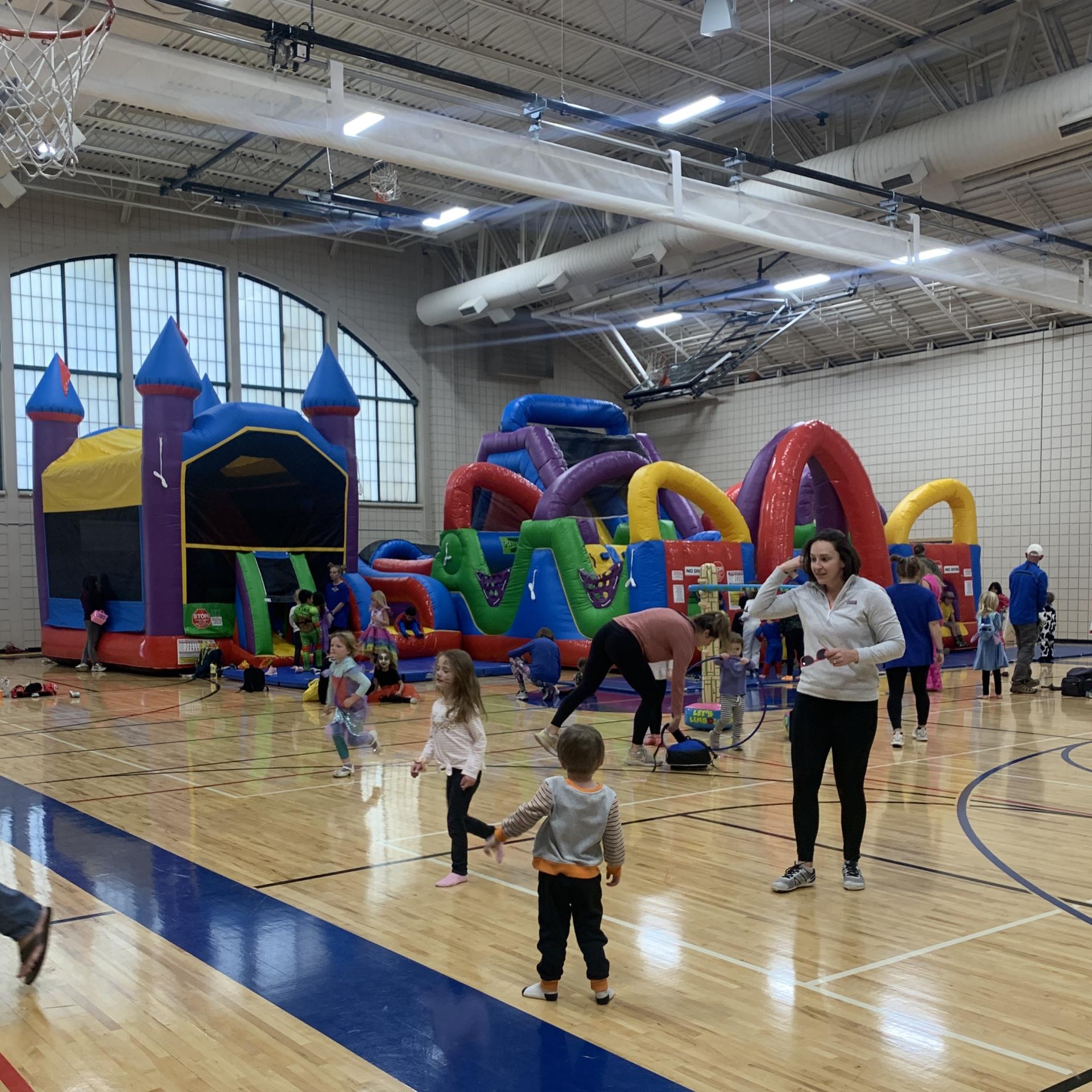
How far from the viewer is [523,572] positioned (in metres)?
14.7

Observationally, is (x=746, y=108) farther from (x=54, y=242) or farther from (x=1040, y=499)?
(x=54, y=242)

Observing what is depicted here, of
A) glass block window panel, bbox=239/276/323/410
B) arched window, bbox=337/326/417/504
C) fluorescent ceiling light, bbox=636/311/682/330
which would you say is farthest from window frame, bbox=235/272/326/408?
fluorescent ceiling light, bbox=636/311/682/330

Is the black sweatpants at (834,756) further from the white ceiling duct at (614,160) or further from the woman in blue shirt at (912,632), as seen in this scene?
the white ceiling duct at (614,160)

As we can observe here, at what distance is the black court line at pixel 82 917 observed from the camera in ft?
14.1

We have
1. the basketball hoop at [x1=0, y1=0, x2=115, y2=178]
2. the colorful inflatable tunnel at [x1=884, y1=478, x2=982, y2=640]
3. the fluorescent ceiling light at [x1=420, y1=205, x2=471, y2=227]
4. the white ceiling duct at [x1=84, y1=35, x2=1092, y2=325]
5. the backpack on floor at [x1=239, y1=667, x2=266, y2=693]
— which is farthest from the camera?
the fluorescent ceiling light at [x1=420, y1=205, x2=471, y2=227]

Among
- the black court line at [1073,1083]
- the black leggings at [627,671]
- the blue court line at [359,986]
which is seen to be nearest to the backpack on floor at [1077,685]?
the black leggings at [627,671]

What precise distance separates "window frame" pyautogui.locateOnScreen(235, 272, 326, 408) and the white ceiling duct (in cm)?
729

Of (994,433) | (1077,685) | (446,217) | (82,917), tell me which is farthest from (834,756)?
(994,433)

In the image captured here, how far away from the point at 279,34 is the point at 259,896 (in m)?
7.13

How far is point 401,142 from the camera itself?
32.1 ft

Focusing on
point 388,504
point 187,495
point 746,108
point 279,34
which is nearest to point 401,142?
point 279,34

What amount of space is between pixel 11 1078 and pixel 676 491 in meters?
11.4

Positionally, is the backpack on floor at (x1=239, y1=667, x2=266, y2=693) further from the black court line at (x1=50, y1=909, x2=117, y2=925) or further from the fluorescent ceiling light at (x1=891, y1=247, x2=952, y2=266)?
the fluorescent ceiling light at (x1=891, y1=247, x2=952, y2=266)

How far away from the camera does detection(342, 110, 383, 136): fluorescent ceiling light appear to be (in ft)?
31.2
